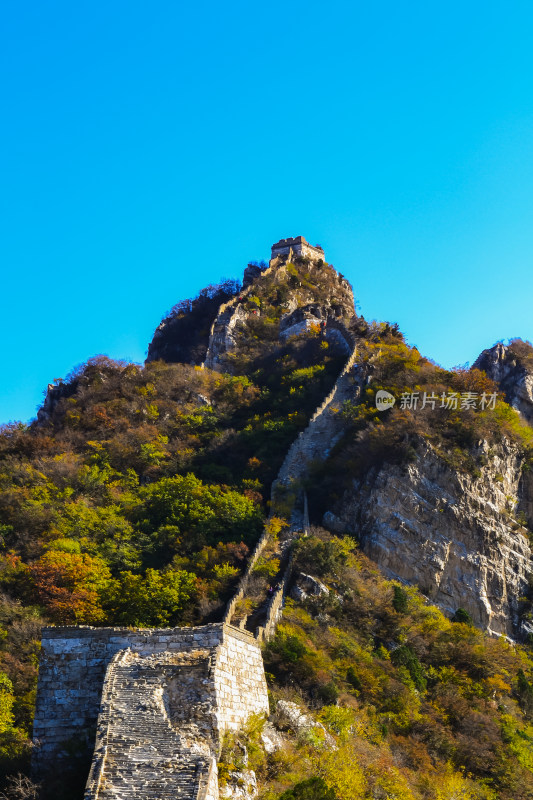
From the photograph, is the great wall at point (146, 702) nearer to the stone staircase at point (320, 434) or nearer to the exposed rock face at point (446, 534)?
the exposed rock face at point (446, 534)

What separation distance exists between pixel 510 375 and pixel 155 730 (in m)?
40.4

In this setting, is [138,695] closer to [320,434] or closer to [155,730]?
[155,730]

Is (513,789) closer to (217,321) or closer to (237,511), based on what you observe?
(237,511)

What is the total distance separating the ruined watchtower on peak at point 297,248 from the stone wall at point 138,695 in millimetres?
52757

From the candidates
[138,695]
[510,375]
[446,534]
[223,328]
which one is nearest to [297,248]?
[223,328]

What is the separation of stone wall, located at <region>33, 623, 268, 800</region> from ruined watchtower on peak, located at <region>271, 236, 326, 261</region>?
173ft

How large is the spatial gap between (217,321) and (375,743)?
1599 inches

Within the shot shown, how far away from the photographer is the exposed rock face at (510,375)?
50.9m

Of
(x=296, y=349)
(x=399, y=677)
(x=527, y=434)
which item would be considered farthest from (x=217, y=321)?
(x=399, y=677)

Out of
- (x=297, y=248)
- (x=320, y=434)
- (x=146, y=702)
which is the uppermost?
(x=297, y=248)

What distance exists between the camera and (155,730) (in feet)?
64.7

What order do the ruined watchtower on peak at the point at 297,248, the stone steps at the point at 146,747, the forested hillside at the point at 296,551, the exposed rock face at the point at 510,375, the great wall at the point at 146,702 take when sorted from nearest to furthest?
1. the stone steps at the point at 146,747
2. the great wall at the point at 146,702
3. the forested hillside at the point at 296,551
4. the exposed rock face at the point at 510,375
5. the ruined watchtower on peak at the point at 297,248

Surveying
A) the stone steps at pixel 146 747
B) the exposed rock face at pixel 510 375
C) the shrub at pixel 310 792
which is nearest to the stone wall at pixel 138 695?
the stone steps at pixel 146 747

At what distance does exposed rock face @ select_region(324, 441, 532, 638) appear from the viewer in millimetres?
35688
